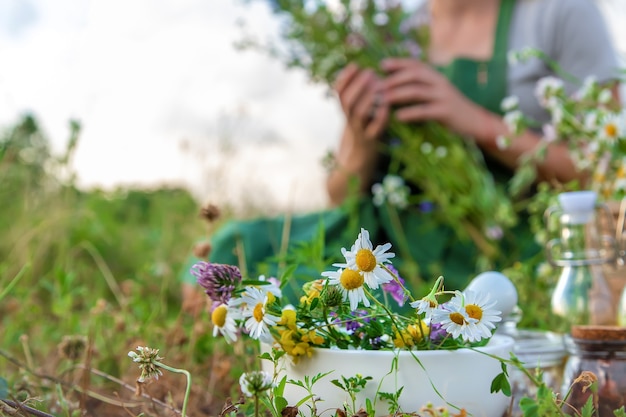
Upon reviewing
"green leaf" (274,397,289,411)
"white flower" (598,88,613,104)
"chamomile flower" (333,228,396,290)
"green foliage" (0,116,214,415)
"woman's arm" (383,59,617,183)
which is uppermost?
"white flower" (598,88,613,104)

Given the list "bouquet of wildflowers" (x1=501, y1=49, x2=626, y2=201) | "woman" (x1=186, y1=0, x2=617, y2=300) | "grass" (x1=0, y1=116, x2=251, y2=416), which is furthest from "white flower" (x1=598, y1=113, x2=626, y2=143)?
"grass" (x1=0, y1=116, x2=251, y2=416)

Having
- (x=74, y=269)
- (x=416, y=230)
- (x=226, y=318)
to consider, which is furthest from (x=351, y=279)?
(x=74, y=269)

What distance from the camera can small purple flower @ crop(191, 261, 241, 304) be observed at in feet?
1.67

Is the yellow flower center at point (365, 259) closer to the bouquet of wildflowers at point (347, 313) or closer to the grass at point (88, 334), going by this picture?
the bouquet of wildflowers at point (347, 313)

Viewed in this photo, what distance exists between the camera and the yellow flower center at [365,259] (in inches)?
18.6

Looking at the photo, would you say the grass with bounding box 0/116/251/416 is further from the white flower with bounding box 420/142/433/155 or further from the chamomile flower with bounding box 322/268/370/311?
the white flower with bounding box 420/142/433/155

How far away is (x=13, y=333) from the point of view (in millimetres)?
1110

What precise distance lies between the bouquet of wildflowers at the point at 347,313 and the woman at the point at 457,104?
97 centimetres

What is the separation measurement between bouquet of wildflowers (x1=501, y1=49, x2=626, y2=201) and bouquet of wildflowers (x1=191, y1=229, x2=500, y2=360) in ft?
2.16

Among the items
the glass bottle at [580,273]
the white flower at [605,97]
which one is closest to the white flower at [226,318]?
the glass bottle at [580,273]

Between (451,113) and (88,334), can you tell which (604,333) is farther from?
(451,113)

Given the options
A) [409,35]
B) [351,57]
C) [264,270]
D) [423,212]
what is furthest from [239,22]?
[264,270]

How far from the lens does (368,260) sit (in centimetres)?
47

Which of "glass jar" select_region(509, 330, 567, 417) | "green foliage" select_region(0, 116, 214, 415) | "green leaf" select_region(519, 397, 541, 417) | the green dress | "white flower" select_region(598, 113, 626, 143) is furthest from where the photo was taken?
the green dress
